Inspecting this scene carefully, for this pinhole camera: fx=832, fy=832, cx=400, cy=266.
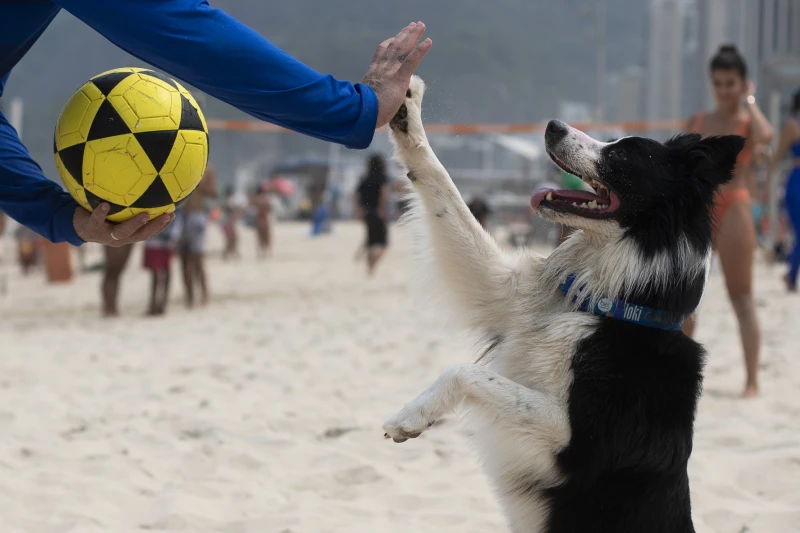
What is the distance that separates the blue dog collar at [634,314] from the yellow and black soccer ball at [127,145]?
4.32 ft

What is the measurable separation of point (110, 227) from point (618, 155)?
63.3 inches

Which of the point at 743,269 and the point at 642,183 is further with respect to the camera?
the point at 743,269

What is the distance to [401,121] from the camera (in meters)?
2.72

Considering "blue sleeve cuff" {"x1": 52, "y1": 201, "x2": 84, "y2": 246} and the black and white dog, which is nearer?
the black and white dog

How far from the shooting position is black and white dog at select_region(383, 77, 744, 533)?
2393 millimetres

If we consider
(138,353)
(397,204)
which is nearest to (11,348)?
(138,353)

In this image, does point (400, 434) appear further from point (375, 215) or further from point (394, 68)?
point (375, 215)

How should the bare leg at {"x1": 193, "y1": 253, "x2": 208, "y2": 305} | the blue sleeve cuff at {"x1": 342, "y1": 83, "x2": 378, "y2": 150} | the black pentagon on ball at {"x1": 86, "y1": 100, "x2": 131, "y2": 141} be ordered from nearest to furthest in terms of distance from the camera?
the blue sleeve cuff at {"x1": 342, "y1": 83, "x2": 378, "y2": 150} < the black pentagon on ball at {"x1": 86, "y1": 100, "x2": 131, "y2": 141} < the bare leg at {"x1": 193, "y1": 253, "x2": 208, "y2": 305}

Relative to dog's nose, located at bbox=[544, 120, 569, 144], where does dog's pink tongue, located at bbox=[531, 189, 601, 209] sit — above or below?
below

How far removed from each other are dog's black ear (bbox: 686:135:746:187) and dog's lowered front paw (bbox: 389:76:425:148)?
86cm

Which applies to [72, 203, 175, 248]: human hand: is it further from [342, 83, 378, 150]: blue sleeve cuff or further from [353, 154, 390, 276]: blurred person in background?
[353, 154, 390, 276]: blurred person in background

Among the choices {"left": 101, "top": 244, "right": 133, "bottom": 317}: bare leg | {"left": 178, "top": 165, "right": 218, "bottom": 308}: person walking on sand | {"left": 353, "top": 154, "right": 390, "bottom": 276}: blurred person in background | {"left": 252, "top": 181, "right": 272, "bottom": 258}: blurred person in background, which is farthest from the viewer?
{"left": 252, "top": 181, "right": 272, "bottom": 258}: blurred person in background

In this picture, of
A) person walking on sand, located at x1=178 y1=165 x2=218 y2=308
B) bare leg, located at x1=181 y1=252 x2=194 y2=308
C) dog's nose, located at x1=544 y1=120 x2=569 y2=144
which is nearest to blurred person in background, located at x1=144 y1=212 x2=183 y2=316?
person walking on sand, located at x1=178 y1=165 x2=218 y2=308

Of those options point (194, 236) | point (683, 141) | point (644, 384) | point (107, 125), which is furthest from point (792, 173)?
point (107, 125)
